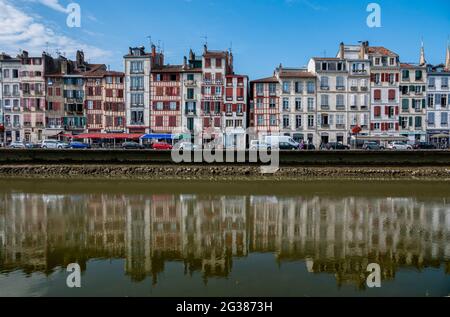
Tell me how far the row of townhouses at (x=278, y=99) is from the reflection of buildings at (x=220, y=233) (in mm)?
34262

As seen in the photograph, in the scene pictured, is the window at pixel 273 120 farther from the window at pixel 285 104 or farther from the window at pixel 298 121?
the window at pixel 298 121

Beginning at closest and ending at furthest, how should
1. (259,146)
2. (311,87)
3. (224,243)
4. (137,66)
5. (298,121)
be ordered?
1. (224,243)
2. (259,146)
3. (311,87)
4. (298,121)
5. (137,66)

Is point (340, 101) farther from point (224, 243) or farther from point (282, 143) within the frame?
point (224, 243)

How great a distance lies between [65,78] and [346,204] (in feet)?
157

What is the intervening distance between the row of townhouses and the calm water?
32.5 m

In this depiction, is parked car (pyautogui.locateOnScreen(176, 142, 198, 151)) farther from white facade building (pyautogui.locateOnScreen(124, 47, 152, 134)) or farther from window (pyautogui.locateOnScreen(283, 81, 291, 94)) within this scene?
window (pyautogui.locateOnScreen(283, 81, 291, 94))

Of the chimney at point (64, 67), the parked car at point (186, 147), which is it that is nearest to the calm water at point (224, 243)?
the parked car at point (186, 147)

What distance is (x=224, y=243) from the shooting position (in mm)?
11422

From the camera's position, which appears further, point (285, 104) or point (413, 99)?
point (285, 104)

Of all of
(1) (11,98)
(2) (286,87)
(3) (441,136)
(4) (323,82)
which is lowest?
(3) (441,136)

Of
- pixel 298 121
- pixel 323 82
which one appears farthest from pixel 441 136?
pixel 298 121

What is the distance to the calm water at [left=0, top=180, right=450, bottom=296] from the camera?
818 cm

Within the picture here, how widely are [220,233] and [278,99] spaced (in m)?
41.9

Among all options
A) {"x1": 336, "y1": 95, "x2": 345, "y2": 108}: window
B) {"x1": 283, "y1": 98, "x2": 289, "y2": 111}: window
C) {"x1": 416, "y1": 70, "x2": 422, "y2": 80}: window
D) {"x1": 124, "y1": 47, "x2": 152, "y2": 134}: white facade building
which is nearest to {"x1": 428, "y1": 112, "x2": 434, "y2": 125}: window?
{"x1": 416, "y1": 70, "x2": 422, "y2": 80}: window
